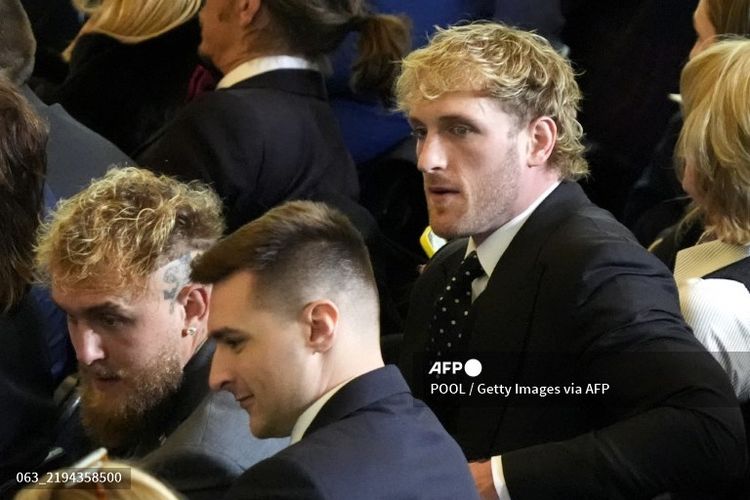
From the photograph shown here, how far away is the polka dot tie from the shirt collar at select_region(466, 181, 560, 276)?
0.08 ft

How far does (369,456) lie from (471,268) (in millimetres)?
791

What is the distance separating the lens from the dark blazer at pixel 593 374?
6.98ft

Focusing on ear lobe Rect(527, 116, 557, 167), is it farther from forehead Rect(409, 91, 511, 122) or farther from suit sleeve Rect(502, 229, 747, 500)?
suit sleeve Rect(502, 229, 747, 500)

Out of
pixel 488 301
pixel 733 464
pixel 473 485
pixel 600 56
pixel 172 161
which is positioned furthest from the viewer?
pixel 600 56

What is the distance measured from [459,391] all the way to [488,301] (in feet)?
0.55

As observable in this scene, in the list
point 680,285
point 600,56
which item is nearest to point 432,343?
point 680,285

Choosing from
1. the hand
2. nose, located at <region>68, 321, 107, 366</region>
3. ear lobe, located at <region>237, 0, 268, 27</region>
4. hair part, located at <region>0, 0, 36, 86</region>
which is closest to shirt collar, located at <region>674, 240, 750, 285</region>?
the hand

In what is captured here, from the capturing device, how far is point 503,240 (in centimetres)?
247

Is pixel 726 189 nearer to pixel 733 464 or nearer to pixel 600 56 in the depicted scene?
pixel 733 464

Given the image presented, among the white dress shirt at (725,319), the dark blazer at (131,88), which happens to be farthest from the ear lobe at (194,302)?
the dark blazer at (131,88)

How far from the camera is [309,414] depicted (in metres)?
1.94

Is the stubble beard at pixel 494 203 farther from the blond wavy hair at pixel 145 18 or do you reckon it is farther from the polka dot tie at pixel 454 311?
the blond wavy hair at pixel 145 18

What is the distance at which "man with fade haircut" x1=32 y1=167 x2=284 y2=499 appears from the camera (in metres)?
2.35

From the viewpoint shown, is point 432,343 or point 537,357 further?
point 432,343
